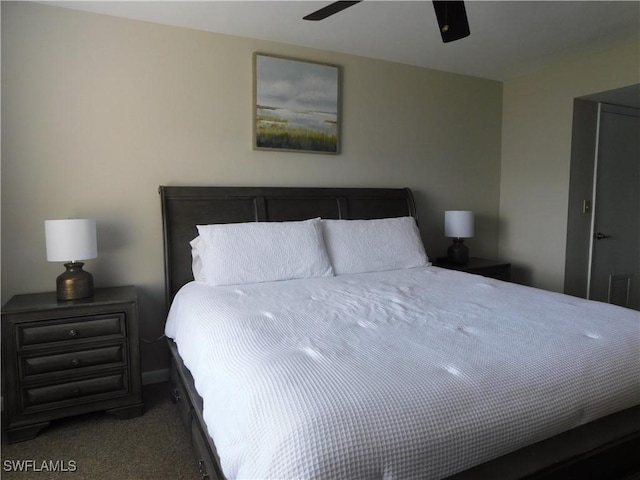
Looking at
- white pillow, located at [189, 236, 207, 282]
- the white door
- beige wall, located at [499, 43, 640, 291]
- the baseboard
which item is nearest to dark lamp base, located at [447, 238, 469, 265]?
beige wall, located at [499, 43, 640, 291]

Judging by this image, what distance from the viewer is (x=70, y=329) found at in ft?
7.45

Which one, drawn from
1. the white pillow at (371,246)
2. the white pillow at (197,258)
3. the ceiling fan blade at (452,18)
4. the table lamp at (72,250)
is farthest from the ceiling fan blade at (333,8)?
the table lamp at (72,250)

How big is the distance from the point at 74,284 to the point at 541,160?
3.97 m

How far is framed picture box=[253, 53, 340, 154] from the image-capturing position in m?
3.10

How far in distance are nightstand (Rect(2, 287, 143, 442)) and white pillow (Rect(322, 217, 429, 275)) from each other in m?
1.35

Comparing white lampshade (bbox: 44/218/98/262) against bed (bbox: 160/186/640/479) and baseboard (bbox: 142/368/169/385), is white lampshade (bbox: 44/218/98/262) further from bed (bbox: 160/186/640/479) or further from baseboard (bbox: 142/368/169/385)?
baseboard (bbox: 142/368/169/385)

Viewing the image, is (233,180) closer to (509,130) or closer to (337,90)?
(337,90)

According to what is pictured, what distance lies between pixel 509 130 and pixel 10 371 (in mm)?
4487

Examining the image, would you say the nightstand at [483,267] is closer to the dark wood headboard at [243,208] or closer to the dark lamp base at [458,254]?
the dark lamp base at [458,254]

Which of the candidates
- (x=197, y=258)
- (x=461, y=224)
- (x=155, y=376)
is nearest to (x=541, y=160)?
(x=461, y=224)

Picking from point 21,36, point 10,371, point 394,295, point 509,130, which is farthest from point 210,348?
point 509,130

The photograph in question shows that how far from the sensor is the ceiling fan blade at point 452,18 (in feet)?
6.39

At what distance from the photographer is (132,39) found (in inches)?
107

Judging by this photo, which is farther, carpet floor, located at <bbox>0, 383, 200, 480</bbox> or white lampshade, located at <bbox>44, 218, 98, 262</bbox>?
white lampshade, located at <bbox>44, 218, 98, 262</bbox>
